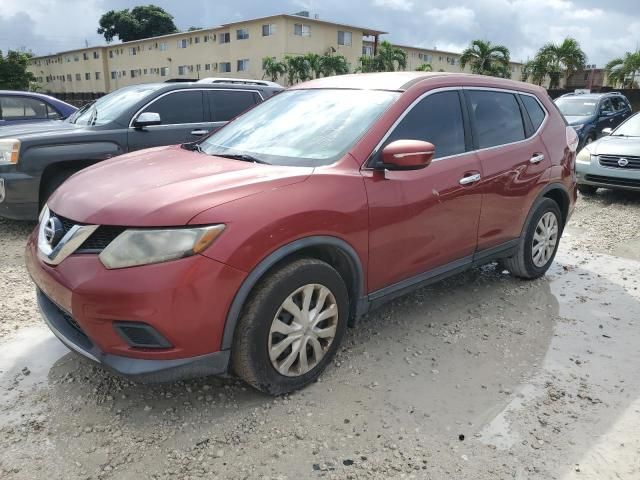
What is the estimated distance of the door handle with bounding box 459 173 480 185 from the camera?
360cm

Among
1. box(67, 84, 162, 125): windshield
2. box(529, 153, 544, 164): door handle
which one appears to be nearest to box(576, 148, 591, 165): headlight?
box(529, 153, 544, 164): door handle

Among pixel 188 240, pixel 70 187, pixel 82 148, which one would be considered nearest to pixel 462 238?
pixel 188 240

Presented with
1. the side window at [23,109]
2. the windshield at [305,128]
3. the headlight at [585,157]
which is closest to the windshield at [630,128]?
the headlight at [585,157]

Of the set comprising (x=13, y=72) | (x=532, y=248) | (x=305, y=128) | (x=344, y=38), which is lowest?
(x=532, y=248)

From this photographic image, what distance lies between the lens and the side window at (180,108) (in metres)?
6.31

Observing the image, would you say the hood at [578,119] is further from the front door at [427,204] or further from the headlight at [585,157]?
the front door at [427,204]

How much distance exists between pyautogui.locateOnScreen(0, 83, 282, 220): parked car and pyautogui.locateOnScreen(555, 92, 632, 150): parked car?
889 cm

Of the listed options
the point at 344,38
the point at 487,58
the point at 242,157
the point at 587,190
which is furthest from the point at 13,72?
the point at 242,157

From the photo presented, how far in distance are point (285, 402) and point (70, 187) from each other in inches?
67.2

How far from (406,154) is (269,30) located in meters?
41.3

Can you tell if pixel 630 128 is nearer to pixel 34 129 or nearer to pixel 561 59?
pixel 34 129

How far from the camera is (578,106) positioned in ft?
44.4

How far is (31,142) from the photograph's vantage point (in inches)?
213

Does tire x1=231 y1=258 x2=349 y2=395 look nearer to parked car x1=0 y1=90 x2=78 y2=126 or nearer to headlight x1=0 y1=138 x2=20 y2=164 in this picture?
headlight x1=0 y1=138 x2=20 y2=164
